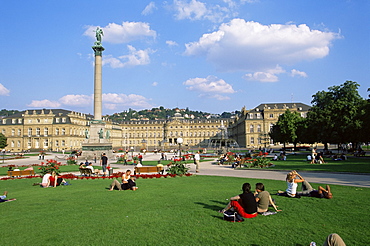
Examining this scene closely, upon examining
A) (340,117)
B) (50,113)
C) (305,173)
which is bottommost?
(305,173)

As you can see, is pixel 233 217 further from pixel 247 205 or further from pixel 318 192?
pixel 318 192

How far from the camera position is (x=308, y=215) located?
8.39m

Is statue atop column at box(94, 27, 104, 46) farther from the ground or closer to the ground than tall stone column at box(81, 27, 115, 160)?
farther from the ground

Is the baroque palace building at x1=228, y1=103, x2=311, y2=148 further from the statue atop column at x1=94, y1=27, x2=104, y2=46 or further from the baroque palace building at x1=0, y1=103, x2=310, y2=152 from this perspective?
the statue atop column at x1=94, y1=27, x2=104, y2=46

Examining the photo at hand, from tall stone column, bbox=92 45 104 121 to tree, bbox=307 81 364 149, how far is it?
32.8m

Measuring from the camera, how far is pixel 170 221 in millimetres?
7977

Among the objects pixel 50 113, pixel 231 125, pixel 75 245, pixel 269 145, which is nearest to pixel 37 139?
pixel 50 113

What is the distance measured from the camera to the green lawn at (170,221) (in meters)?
6.59

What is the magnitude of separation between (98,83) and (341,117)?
34822mm

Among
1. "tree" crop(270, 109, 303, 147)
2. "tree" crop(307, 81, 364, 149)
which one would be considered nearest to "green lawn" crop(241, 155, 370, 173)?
"tree" crop(307, 81, 364, 149)

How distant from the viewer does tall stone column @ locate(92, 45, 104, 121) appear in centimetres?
4072

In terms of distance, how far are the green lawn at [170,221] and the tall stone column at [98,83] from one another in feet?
97.4

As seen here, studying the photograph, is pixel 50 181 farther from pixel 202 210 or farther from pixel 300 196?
pixel 300 196

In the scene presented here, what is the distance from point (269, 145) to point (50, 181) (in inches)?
3192
